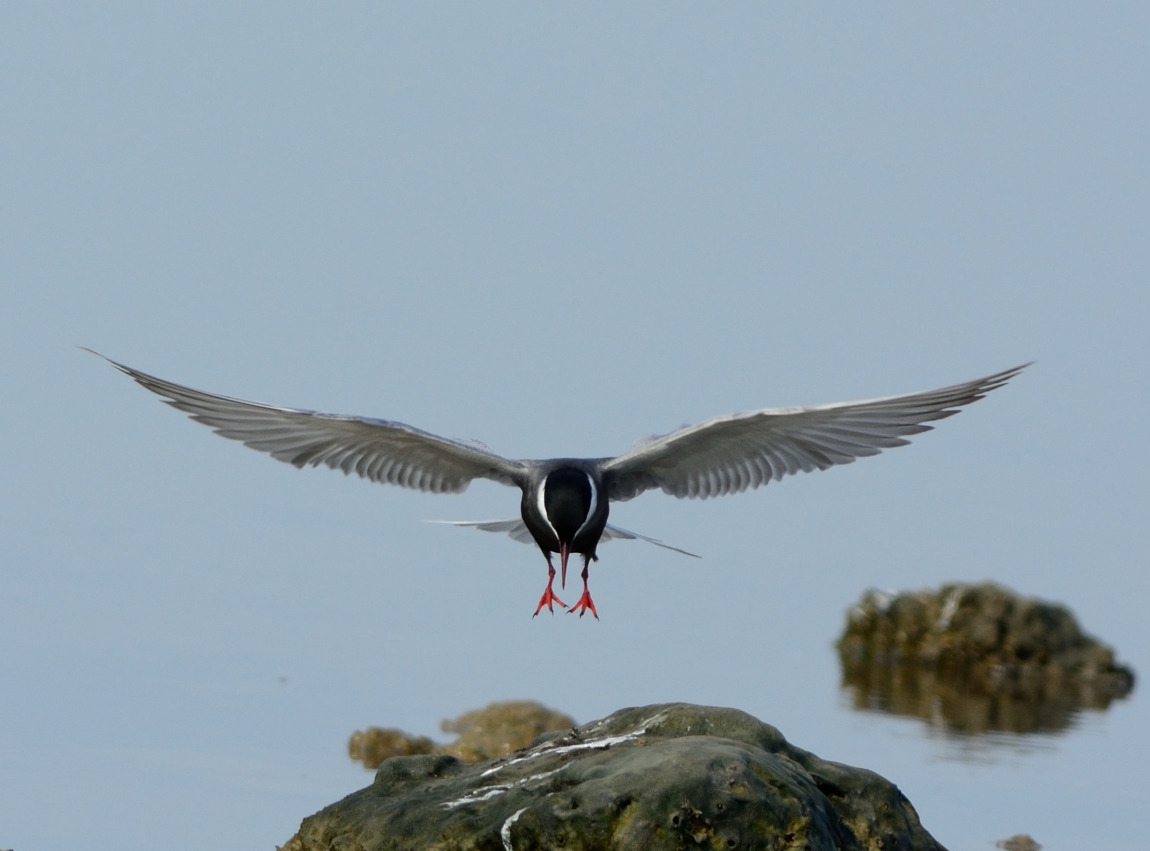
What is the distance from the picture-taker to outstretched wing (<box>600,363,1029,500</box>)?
30.6 feet

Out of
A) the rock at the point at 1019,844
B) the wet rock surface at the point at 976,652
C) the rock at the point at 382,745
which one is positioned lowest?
the rock at the point at 1019,844

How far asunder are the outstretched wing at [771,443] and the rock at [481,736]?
2.01m

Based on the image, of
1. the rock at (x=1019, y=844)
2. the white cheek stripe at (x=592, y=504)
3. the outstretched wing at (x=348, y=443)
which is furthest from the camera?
the rock at (x=1019, y=844)

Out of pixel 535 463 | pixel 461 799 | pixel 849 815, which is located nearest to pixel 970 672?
pixel 535 463

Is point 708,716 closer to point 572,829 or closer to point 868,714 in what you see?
point 572,829

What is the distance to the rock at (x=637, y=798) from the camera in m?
→ 6.53

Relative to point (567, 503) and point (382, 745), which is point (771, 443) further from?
point (382, 745)

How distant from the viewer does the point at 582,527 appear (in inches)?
372

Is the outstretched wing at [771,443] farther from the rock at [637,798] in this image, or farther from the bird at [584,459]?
the rock at [637,798]

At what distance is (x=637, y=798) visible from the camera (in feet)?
21.5

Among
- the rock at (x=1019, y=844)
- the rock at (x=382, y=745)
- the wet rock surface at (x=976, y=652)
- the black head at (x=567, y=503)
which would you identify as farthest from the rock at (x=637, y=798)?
the wet rock surface at (x=976, y=652)

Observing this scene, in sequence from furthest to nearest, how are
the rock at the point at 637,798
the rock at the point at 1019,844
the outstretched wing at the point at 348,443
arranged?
1. the rock at the point at 1019,844
2. the outstretched wing at the point at 348,443
3. the rock at the point at 637,798

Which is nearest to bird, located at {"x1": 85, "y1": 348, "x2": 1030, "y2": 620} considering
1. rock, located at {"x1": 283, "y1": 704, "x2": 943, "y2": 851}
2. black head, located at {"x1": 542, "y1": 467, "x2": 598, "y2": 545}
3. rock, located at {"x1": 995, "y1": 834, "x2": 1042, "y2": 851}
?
black head, located at {"x1": 542, "y1": 467, "x2": 598, "y2": 545}

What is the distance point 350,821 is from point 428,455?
3812 millimetres
